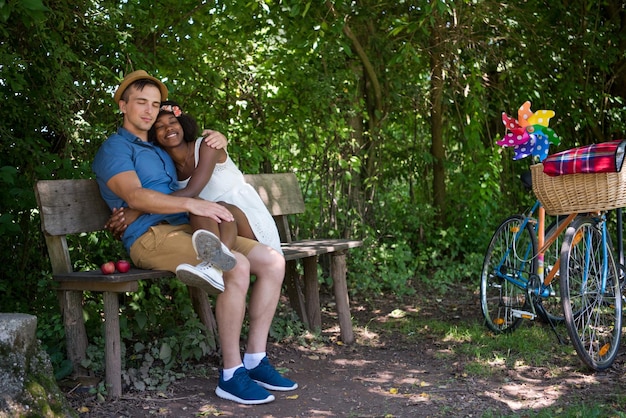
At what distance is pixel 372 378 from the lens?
4250mm

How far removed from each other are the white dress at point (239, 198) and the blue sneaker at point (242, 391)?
0.79m

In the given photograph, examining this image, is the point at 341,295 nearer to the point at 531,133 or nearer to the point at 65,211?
the point at 531,133

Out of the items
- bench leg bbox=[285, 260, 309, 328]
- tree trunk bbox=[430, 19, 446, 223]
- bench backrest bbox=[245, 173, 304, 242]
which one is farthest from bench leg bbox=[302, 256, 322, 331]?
tree trunk bbox=[430, 19, 446, 223]

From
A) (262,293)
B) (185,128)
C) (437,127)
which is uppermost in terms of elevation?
(437,127)

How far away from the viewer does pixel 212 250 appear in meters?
3.61

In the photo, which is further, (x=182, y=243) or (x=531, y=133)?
(x=531, y=133)

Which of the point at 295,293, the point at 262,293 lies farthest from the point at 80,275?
the point at 295,293

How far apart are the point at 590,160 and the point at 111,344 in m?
2.61

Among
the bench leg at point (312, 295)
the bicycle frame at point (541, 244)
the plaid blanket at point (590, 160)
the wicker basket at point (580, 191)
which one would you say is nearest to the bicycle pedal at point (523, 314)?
the bicycle frame at point (541, 244)

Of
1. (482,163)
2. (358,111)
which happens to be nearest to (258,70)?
(358,111)

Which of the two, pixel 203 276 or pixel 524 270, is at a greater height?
pixel 203 276

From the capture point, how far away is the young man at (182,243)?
376cm

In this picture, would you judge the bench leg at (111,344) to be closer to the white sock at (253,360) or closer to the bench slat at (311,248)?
the white sock at (253,360)

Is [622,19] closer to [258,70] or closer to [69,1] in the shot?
[258,70]
